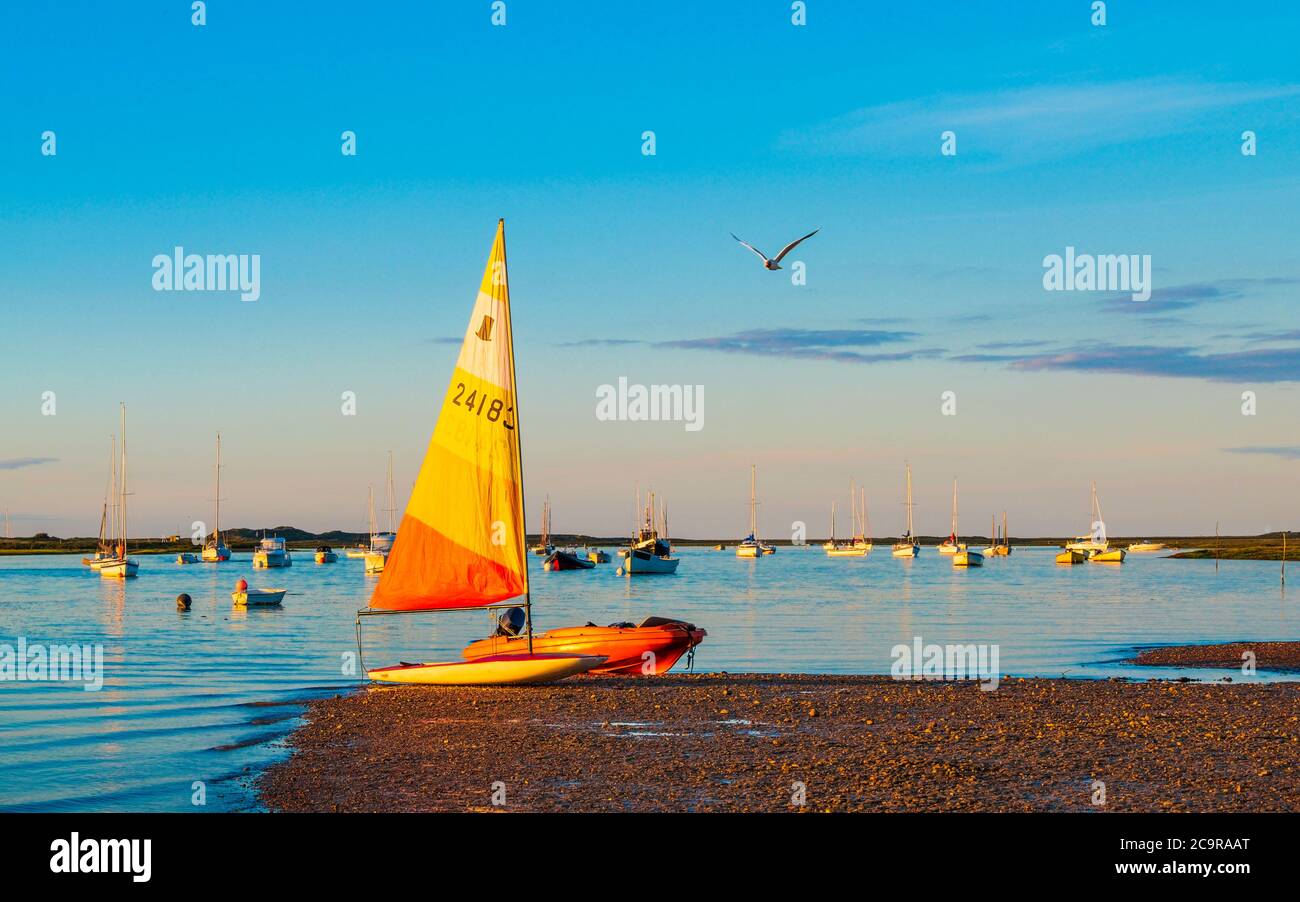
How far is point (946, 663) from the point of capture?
40281mm

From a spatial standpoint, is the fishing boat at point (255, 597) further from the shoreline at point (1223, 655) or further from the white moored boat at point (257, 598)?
the shoreline at point (1223, 655)

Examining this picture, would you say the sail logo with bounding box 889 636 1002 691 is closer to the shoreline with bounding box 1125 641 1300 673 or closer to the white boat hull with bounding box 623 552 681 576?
the shoreline with bounding box 1125 641 1300 673

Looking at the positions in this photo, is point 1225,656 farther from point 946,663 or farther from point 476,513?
point 476,513

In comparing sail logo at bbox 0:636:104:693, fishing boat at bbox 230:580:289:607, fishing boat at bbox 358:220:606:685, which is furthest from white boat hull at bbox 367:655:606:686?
fishing boat at bbox 230:580:289:607

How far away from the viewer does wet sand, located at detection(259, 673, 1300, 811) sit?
17016 mm

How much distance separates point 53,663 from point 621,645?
2140 centimetres

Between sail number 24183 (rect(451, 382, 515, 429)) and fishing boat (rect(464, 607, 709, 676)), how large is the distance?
18.6 feet
